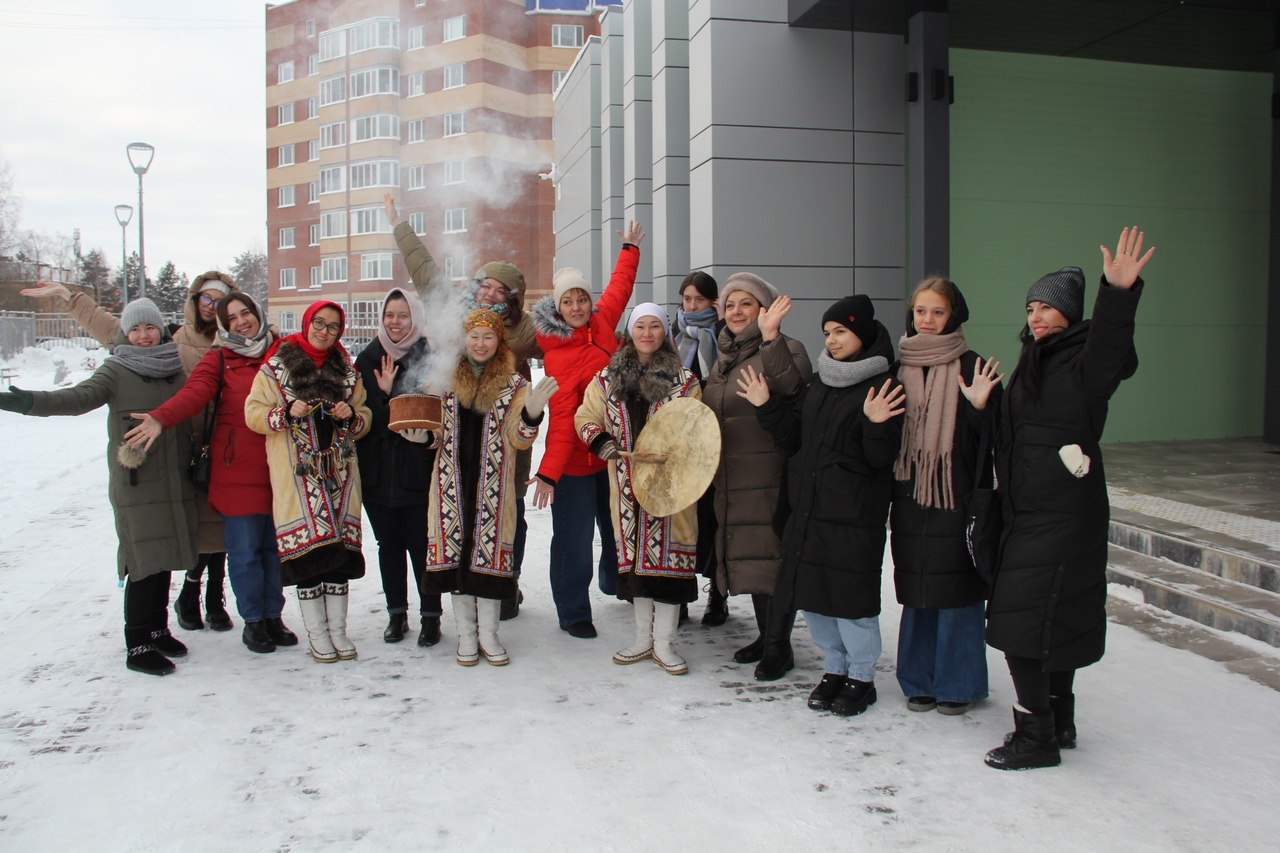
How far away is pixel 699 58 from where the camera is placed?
920 cm

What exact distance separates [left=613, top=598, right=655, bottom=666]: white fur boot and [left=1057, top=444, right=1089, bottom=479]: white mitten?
6.78 feet

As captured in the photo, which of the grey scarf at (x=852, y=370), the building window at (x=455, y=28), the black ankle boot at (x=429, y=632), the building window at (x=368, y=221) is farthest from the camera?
the building window at (x=368, y=221)

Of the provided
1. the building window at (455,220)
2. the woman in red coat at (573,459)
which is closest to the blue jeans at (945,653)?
the woman in red coat at (573,459)

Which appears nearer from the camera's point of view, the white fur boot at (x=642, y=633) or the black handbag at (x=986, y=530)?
the black handbag at (x=986, y=530)

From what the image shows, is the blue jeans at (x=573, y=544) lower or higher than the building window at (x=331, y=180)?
lower

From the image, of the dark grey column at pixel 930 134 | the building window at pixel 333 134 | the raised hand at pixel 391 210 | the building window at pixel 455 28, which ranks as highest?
the building window at pixel 455 28

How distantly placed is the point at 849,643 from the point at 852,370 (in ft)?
3.79

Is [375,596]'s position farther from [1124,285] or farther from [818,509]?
[1124,285]

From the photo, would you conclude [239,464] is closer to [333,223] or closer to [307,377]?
[307,377]

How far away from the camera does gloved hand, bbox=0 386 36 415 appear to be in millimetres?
3852

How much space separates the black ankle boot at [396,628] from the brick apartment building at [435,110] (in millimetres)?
14723

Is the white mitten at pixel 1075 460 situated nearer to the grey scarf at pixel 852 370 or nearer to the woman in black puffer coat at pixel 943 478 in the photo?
the woman in black puffer coat at pixel 943 478

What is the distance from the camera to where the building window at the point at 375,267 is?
99.1 feet

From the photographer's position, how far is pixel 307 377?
14.0 ft
